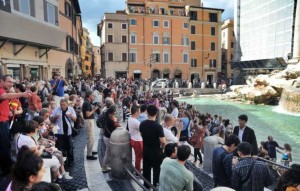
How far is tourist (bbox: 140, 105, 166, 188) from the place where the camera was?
4.98 meters

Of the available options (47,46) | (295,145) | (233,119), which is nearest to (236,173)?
(295,145)

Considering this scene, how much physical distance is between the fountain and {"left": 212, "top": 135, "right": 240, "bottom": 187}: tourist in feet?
77.2

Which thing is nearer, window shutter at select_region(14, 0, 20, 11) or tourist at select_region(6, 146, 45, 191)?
tourist at select_region(6, 146, 45, 191)

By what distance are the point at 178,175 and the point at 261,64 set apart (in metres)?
49.0

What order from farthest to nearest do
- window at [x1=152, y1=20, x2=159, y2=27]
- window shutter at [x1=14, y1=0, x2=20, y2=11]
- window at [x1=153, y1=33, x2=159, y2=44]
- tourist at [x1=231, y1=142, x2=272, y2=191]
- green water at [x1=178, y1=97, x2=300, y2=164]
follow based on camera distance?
window at [x1=153, y1=33, x2=159, y2=44] → window at [x1=152, y1=20, x2=159, y2=27] → green water at [x1=178, y1=97, x2=300, y2=164] → window shutter at [x1=14, y1=0, x2=20, y2=11] → tourist at [x1=231, y1=142, x2=272, y2=191]

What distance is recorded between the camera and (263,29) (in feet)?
154

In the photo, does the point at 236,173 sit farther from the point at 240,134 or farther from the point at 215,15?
the point at 215,15

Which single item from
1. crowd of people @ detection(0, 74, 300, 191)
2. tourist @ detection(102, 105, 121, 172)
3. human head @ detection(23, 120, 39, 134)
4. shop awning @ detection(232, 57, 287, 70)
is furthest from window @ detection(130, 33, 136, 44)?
human head @ detection(23, 120, 39, 134)

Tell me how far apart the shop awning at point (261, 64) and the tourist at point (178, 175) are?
4393 centimetres

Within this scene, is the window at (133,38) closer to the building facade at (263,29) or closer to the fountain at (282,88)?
the building facade at (263,29)

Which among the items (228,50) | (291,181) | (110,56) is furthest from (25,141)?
(228,50)

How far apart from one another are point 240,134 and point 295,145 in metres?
10.2

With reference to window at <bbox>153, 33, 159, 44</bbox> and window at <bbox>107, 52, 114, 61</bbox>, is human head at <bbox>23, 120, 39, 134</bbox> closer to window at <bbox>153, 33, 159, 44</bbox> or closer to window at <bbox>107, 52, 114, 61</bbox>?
window at <bbox>107, 52, 114, 61</bbox>

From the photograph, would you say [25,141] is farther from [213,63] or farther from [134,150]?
[213,63]
